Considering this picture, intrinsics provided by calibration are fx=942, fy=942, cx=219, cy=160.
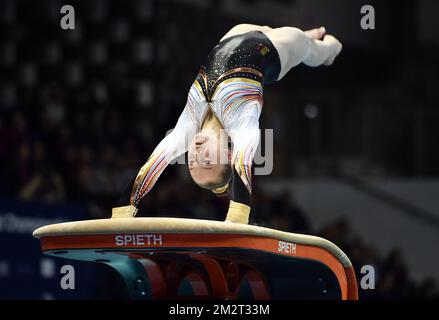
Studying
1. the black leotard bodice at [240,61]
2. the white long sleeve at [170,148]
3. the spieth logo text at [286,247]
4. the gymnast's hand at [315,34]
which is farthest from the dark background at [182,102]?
the spieth logo text at [286,247]

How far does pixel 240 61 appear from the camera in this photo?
5074 mm

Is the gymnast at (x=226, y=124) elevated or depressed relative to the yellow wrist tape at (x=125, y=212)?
elevated

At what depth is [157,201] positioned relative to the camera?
8602mm

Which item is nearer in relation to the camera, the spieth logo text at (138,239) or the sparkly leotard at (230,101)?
the spieth logo text at (138,239)

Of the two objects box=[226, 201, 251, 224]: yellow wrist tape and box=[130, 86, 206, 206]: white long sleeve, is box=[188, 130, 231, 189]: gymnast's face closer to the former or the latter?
box=[130, 86, 206, 206]: white long sleeve

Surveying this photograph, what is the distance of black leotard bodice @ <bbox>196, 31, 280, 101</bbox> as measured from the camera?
5051 mm

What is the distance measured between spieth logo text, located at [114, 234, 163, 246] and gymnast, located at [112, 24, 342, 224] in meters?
0.36

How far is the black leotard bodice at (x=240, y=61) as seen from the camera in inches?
199

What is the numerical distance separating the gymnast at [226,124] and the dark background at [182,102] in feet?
7.35

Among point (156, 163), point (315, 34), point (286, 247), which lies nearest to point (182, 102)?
point (315, 34)

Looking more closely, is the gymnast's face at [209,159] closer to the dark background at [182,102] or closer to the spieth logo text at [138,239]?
the spieth logo text at [138,239]

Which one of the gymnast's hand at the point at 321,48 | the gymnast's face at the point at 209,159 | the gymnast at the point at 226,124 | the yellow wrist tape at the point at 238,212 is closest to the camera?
the yellow wrist tape at the point at 238,212

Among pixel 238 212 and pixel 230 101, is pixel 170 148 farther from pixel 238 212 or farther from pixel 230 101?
pixel 238 212

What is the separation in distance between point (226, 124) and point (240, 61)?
0.36m
